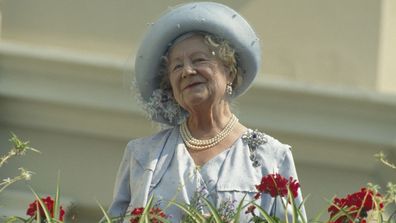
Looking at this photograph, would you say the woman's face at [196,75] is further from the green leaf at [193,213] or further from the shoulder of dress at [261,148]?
the green leaf at [193,213]

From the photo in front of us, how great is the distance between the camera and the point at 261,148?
681 cm

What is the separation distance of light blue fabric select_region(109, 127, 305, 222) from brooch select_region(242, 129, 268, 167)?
13 mm

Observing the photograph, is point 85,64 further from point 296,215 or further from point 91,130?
point 296,215

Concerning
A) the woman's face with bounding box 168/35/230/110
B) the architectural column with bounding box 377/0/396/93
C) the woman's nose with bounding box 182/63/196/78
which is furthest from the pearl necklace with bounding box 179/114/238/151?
the architectural column with bounding box 377/0/396/93

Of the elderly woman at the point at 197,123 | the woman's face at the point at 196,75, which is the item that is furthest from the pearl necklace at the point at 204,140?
the woman's face at the point at 196,75

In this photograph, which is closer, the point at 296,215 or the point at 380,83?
the point at 296,215

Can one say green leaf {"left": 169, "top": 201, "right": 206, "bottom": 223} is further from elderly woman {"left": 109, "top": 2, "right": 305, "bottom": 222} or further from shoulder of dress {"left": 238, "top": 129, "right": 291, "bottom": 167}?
shoulder of dress {"left": 238, "top": 129, "right": 291, "bottom": 167}

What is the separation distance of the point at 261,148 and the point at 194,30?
0.46m

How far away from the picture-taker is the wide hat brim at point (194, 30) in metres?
6.83

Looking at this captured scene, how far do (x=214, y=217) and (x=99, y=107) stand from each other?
168 inches

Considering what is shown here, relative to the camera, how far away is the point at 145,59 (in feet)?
22.7

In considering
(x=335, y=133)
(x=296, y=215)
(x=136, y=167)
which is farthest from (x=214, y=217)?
(x=335, y=133)

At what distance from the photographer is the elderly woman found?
21.9 ft

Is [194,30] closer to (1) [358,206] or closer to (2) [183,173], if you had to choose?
(2) [183,173]
